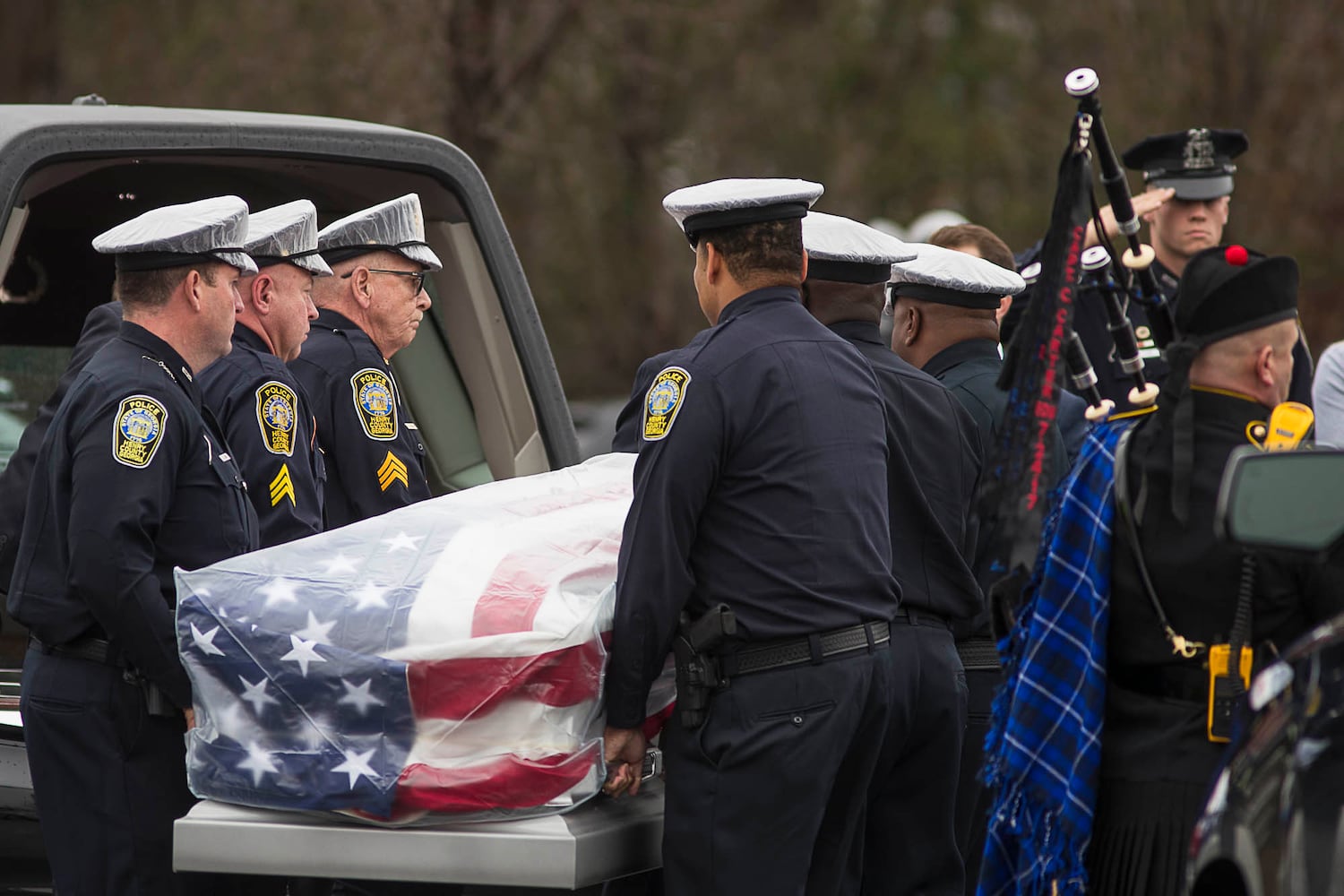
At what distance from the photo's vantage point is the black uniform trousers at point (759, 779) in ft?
12.6

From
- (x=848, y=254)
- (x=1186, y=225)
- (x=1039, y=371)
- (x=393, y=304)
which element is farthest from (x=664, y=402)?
(x=1186, y=225)

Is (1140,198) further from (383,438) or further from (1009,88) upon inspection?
(1009,88)

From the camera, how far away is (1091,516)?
3762 mm

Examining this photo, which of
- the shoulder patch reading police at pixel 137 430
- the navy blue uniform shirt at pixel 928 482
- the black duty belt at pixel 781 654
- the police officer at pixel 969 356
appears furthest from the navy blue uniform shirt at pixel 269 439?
the police officer at pixel 969 356

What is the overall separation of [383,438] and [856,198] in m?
14.8

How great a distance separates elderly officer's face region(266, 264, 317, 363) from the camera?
493 cm

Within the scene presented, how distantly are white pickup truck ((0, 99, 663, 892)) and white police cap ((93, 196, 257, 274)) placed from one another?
634 millimetres

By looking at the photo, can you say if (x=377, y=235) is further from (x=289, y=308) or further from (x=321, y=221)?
(x=321, y=221)

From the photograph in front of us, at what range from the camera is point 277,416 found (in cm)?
458

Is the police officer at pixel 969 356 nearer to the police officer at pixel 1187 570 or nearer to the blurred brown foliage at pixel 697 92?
the police officer at pixel 1187 570

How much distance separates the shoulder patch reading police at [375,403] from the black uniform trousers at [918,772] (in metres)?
1.58

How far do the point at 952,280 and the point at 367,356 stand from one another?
164cm

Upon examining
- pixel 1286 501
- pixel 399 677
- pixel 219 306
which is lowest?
pixel 399 677

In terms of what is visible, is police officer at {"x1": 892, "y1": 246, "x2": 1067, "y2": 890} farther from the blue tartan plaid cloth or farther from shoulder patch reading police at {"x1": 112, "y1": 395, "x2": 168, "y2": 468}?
shoulder patch reading police at {"x1": 112, "y1": 395, "x2": 168, "y2": 468}
